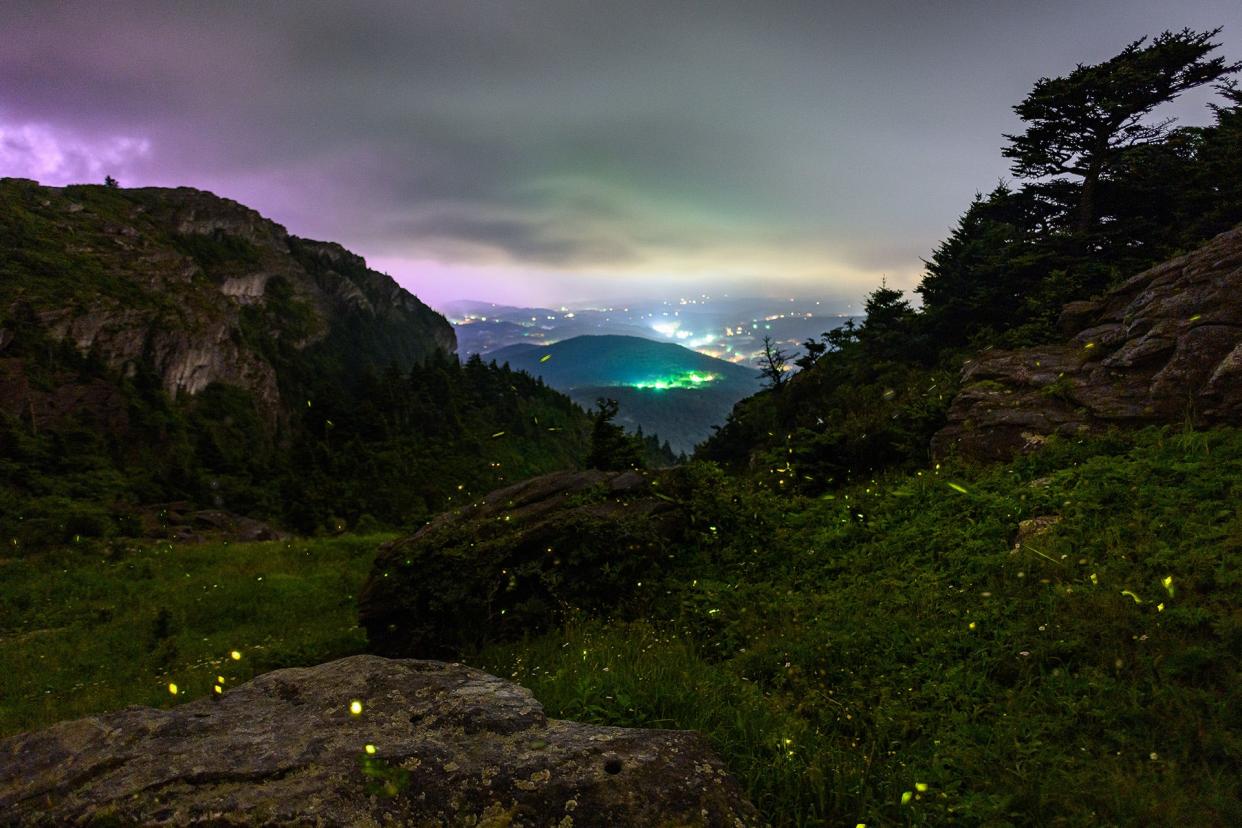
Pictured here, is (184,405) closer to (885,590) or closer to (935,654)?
(885,590)

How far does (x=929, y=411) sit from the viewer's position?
13406mm

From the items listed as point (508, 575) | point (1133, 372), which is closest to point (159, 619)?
point (508, 575)

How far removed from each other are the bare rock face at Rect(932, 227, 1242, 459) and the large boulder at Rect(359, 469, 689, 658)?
7932mm

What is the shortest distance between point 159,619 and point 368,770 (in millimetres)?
12915

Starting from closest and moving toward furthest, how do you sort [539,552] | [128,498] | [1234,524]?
[1234,524]
[539,552]
[128,498]

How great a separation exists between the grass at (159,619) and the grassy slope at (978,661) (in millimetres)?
6459

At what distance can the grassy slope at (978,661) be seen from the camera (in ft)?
11.8

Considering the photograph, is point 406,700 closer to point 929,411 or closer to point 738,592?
point 738,592

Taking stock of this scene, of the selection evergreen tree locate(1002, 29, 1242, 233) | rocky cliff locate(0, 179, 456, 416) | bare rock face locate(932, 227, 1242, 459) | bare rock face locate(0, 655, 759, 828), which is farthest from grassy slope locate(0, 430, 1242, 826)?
rocky cliff locate(0, 179, 456, 416)

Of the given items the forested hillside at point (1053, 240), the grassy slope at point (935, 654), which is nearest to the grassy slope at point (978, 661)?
the grassy slope at point (935, 654)

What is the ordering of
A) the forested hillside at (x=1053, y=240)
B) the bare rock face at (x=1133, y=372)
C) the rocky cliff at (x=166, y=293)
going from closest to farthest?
the bare rock face at (x=1133, y=372) → the forested hillside at (x=1053, y=240) → the rocky cliff at (x=166, y=293)

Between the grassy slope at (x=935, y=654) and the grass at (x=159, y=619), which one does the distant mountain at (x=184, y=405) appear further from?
the grassy slope at (x=935, y=654)

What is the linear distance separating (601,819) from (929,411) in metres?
13.6

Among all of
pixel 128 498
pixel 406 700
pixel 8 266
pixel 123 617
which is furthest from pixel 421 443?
pixel 406 700
